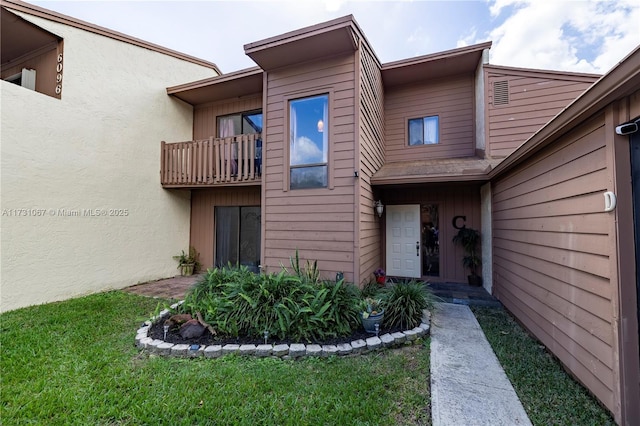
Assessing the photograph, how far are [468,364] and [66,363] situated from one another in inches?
171

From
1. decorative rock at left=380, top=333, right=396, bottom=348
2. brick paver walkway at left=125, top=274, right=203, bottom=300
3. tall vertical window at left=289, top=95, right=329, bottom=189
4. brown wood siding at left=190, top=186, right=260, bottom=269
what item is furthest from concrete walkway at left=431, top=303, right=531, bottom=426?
brown wood siding at left=190, top=186, right=260, bottom=269

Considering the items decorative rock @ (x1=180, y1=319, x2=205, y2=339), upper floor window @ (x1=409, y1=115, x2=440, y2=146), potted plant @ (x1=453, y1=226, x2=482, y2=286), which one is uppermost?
upper floor window @ (x1=409, y1=115, x2=440, y2=146)

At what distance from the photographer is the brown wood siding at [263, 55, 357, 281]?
4707mm

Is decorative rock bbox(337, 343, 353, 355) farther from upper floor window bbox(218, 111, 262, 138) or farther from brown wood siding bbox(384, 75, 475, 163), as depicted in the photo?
upper floor window bbox(218, 111, 262, 138)

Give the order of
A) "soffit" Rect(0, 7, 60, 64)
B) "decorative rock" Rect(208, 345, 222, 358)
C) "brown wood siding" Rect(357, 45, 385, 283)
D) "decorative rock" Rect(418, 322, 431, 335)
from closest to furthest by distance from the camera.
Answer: "decorative rock" Rect(208, 345, 222, 358)
"decorative rock" Rect(418, 322, 431, 335)
"brown wood siding" Rect(357, 45, 385, 283)
"soffit" Rect(0, 7, 60, 64)

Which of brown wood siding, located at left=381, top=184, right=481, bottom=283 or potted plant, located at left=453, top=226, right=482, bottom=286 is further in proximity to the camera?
brown wood siding, located at left=381, top=184, right=481, bottom=283

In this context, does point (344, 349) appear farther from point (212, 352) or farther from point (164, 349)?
point (164, 349)

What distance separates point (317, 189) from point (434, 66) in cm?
421

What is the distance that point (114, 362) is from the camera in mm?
2855

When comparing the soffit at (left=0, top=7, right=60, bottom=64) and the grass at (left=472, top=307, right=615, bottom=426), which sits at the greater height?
the soffit at (left=0, top=7, right=60, bottom=64)

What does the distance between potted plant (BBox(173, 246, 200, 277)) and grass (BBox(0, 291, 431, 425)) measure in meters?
3.83

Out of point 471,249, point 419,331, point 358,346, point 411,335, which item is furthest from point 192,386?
point 471,249

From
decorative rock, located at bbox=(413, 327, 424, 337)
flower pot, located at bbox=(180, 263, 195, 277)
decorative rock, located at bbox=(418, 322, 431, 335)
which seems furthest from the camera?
flower pot, located at bbox=(180, 263, 195, 277)

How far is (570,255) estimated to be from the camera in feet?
8.65
